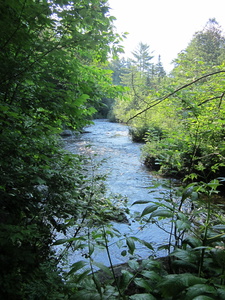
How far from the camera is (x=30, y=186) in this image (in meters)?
1.71

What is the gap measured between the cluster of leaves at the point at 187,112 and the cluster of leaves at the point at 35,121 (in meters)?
0.70

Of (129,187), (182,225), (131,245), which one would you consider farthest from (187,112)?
(129,187)

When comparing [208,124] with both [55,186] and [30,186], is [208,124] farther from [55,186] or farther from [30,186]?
[30,186]

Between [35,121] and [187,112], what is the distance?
141 cm

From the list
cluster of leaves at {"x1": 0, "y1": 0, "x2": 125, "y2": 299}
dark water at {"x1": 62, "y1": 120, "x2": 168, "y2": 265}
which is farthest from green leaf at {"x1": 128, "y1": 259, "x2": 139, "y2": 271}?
cluster of leaves at {"x1": 0, "y1": 0, "x2": 125, "y2": 299}

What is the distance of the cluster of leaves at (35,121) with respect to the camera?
55.2 inches

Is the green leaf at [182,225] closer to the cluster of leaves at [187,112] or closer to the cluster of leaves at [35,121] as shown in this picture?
the cluster of leaves at [187,112]

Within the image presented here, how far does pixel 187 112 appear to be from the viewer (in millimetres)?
1954

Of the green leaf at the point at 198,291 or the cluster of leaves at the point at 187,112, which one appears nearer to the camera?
the green leaf at the point at 198,291

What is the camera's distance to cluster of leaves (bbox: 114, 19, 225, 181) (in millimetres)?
2281

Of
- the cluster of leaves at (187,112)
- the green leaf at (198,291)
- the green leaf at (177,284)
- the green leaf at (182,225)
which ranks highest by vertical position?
the cluster of leaves at (187,112)

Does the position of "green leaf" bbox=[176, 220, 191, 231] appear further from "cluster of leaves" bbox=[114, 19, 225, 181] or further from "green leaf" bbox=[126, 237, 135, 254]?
"cluster of leaves" bbox=[114, 19, 225, 181]

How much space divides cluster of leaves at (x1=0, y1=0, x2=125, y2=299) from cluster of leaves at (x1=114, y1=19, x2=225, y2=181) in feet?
2.31

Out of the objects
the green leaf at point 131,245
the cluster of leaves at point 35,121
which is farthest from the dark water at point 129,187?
the cluster of leaves at point 35,121
